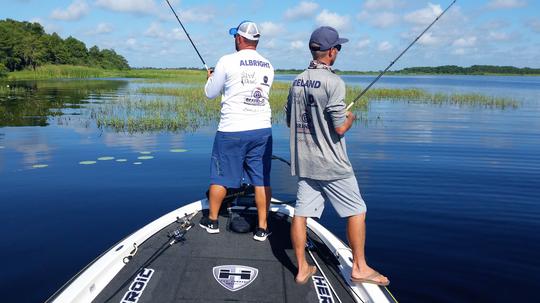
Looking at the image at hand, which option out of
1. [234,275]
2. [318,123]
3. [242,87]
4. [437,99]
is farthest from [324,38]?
[437,99]

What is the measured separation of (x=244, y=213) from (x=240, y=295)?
1.87 meters

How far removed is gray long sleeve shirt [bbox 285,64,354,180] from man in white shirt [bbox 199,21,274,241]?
81 centimetres

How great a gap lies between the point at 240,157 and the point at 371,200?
13.8 feet

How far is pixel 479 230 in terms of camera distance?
6.64 meters

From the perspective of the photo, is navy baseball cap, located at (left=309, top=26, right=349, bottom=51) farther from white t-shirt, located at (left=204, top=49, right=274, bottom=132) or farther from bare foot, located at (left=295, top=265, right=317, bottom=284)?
bare foot, located at (left=295, top=265, right=317, bottom=284)

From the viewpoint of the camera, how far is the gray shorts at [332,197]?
353 cm

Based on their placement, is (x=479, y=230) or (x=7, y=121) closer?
(x=479, y=230)

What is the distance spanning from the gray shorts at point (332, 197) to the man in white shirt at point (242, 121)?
0.93 m

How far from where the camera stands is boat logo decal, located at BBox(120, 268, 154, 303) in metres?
3.19

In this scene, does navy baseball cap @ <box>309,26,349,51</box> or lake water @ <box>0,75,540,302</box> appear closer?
navy baseball cap @ <box>309,26,349,51</box>

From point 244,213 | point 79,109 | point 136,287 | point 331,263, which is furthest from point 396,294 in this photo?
point 79,109

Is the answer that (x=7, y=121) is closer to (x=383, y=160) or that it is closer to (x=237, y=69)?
(x=383, y=160)

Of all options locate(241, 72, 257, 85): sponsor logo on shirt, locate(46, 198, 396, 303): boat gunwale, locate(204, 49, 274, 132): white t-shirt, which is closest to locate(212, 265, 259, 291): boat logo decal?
locate(46, 198, 396, 303): boat gunwale

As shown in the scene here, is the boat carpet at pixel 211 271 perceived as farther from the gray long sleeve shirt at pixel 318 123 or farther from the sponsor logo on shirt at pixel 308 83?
the sponsor logo on shirt at pixel 308 83
